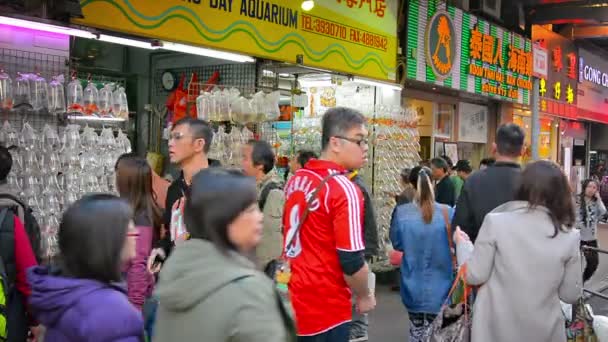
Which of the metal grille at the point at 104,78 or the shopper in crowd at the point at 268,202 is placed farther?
the metal grille at the point at 104,78

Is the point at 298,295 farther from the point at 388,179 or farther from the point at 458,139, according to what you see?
the point at 458,139

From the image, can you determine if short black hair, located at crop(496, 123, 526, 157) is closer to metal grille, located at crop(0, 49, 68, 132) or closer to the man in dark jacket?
the man in dark jacket

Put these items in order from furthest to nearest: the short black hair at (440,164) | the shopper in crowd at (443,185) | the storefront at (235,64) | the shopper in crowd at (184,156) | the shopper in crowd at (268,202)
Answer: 1. the short black hair at (440,164)
2. the shopper in crowd at (443,185)
3. the storefront at (235,64)
4. the shopper in crowd at (268,202)
5. the shopper in crowd at (184,156)

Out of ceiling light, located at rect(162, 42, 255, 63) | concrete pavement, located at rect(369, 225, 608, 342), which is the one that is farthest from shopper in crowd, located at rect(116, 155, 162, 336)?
concrete pavement, located at rect(369, 225, 608, 342)

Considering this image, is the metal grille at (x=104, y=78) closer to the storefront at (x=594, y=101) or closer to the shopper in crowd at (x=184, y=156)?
the shopper in crowd at (x=184, y=156)

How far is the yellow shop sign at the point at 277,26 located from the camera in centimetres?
595

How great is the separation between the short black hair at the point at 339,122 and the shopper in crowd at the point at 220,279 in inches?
Answer: 64.4

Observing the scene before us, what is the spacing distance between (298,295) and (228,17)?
13.8 feet

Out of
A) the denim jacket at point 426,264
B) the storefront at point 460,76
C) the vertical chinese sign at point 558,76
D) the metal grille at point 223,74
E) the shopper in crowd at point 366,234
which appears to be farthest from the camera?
the vertical chinese sign at point 558,76

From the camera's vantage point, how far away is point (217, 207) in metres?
1.87

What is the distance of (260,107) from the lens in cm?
698

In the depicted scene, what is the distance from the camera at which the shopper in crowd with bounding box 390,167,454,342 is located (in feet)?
15.4

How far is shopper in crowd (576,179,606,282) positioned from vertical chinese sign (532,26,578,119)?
7.19 m

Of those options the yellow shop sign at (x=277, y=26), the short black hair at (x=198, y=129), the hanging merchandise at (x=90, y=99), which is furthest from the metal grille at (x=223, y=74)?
the short black hair at (x=198, y=129)
